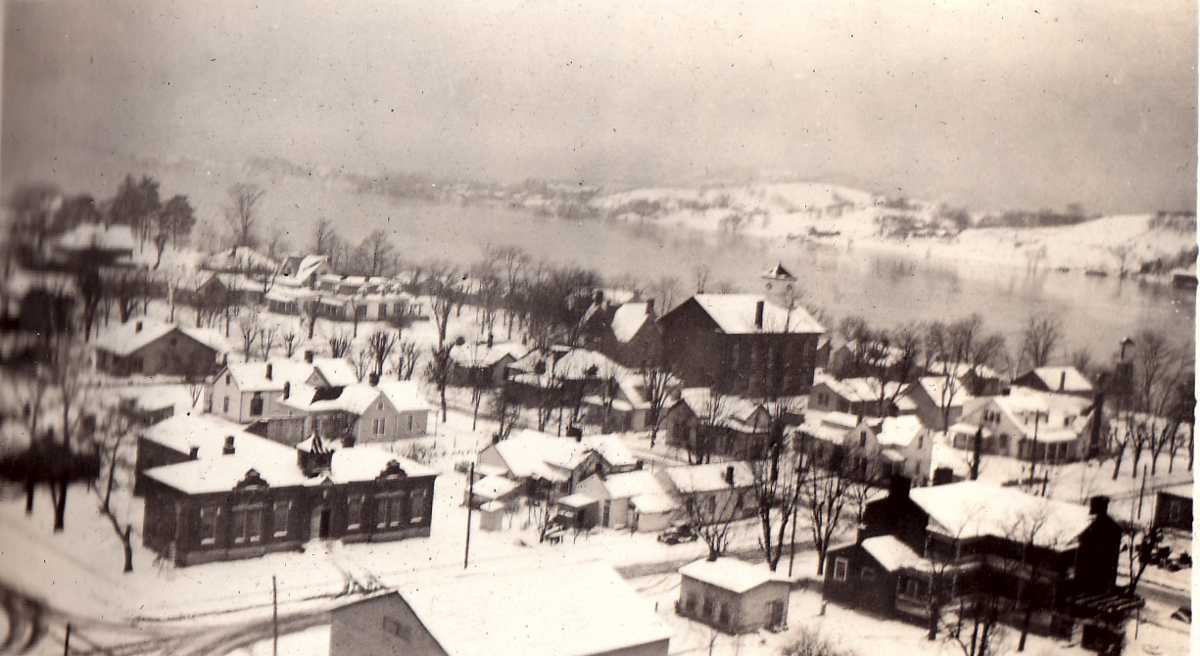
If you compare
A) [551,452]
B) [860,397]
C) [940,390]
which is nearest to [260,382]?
[551,452]

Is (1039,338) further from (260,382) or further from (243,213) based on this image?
(243,213)

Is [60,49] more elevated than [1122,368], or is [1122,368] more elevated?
[60,49]

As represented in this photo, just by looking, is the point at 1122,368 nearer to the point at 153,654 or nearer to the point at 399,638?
the point at 399,638

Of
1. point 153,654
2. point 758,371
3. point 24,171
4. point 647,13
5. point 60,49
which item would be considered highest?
point 647,13

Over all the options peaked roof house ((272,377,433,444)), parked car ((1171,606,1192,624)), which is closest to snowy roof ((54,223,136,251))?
peaked roof house ((272,377,433,444))

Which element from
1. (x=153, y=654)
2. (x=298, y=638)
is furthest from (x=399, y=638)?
(x=153, y=654)

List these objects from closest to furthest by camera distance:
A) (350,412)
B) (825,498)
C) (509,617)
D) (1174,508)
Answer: (509,617), (350,412), (825,498), (1174,508)

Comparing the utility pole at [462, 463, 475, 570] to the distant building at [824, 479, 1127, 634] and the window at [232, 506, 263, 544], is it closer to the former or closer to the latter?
the window at [232, 506, 263, 544]
